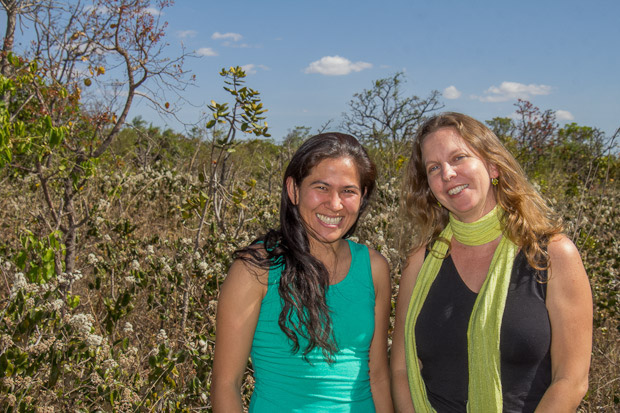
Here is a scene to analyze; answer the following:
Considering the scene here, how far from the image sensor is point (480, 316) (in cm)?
193

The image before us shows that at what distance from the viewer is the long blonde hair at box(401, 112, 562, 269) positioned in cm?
198

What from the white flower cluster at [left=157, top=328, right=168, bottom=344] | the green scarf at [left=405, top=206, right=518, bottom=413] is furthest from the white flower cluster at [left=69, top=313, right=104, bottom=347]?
the green scarf at [left=405, top=206, right=518, bottom=413]

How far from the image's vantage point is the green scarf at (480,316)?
6.19ft

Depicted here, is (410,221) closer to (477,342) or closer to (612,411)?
(477,342)

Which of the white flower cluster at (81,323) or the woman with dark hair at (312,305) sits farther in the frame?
the white flower cluster at (81,323)

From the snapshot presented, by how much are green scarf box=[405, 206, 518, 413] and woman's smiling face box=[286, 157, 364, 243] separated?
15.6 inches

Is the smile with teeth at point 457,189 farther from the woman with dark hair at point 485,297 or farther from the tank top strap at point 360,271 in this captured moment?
the tank top strap at point 360,271

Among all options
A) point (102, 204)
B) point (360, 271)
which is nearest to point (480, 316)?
point (360, 271)

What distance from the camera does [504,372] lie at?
1915 millimetres

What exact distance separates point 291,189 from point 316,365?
66cm

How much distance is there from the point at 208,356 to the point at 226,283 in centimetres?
106

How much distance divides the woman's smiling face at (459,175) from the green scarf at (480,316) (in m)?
0.07

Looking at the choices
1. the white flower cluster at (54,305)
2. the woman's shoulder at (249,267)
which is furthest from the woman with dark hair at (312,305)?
the white flower cluster at (54,305)

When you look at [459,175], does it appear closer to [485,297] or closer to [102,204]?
[485,297]
